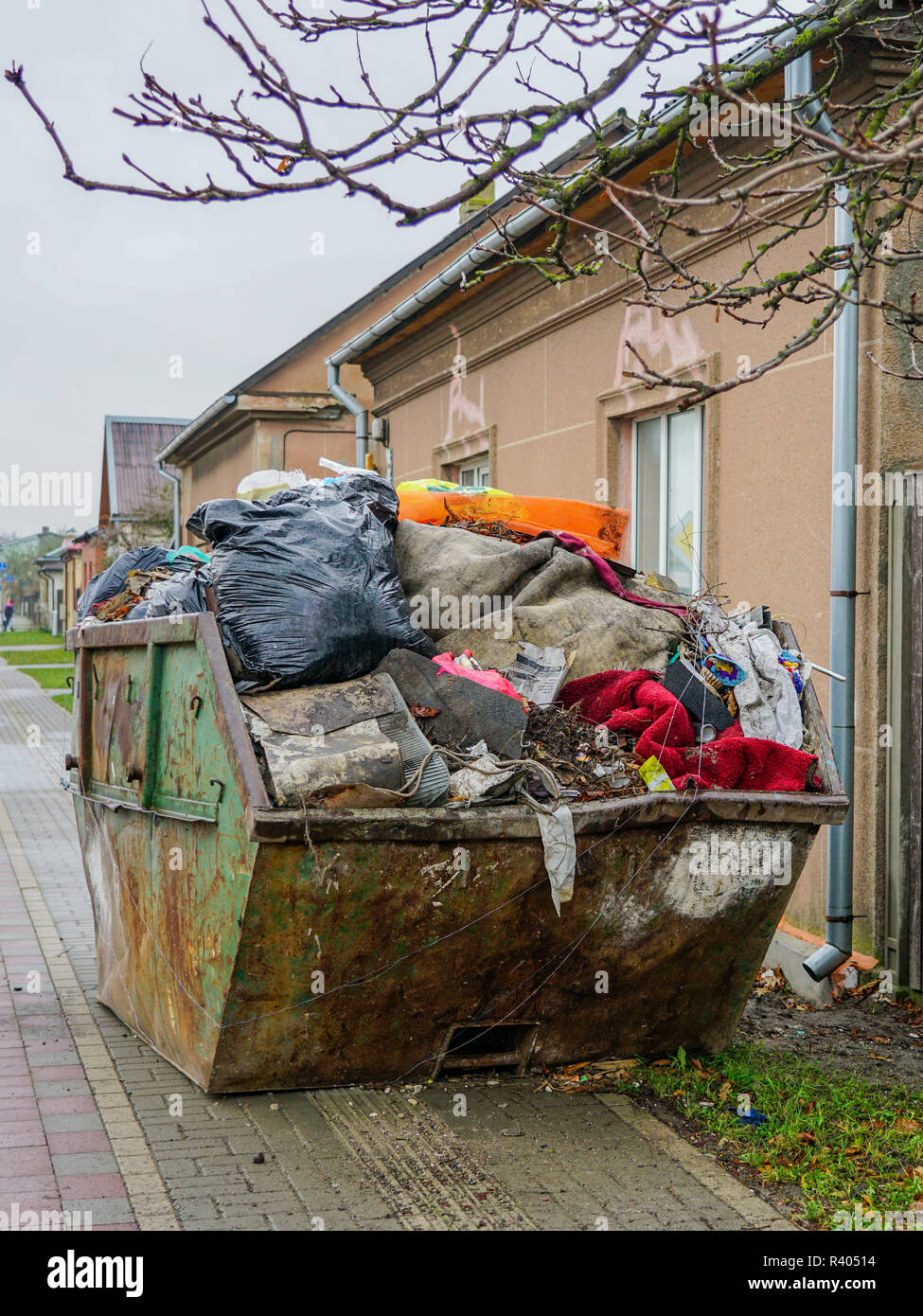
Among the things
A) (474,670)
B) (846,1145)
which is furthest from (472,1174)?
(474,670)

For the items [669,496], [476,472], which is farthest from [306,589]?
[476,472]

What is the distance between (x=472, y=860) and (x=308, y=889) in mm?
496

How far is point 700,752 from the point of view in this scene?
165 inches

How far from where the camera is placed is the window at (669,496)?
7.34 meters

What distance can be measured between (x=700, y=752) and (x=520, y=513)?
68.0 inches

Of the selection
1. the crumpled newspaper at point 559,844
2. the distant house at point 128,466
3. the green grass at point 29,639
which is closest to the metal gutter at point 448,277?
the crumpled newspaper at point 559,844

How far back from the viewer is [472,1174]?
376 centimetres

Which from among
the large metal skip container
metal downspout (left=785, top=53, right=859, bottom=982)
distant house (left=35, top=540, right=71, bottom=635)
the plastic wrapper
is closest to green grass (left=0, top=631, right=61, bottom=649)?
distant house (left=35, top=540, right=71, bottom=635)

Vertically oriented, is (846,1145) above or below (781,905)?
below

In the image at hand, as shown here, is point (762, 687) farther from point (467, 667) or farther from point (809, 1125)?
point (809, 1125)

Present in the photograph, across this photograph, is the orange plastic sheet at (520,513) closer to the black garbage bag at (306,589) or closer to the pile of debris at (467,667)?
the pile of debris at (467,667)

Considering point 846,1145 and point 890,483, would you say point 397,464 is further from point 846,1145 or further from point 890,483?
point 846,1145

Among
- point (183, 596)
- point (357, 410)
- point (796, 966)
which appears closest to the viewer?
point (183, 596)

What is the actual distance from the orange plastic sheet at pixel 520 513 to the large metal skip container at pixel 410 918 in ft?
4.57
